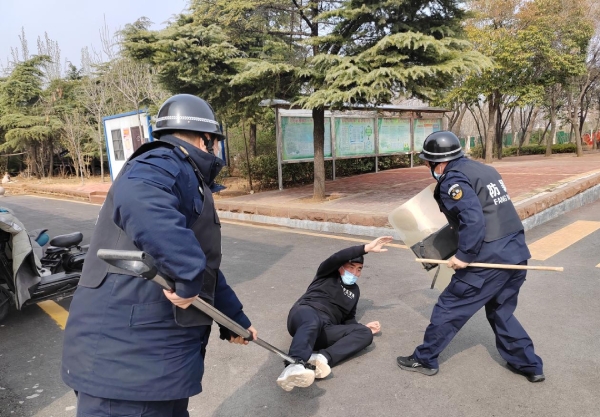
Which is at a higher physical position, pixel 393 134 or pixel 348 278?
pixel 393 134

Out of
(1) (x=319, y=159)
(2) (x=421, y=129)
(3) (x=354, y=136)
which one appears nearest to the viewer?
(1) (x=319, y=159)

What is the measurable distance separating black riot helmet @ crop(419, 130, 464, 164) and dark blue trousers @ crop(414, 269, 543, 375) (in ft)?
2.67

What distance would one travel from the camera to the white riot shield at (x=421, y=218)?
12.2ft

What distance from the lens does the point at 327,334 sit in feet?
11.1

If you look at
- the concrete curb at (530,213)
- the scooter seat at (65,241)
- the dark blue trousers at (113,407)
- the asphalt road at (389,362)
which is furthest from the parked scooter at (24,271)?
the concrete curb at (530,213)

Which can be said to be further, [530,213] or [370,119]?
[370,119]

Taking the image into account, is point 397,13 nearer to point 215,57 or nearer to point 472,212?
point 215,57

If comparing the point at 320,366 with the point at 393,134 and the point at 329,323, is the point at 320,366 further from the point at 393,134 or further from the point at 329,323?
the point at 393,134

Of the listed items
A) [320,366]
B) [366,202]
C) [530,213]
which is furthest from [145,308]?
[366,202]

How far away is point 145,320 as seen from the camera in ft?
5.31

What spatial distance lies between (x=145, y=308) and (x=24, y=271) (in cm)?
305

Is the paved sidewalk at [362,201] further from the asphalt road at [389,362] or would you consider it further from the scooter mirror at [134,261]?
the scooter mirror at [134,261]

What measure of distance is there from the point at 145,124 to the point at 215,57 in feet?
21.6

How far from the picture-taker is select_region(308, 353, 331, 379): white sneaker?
119 inches
